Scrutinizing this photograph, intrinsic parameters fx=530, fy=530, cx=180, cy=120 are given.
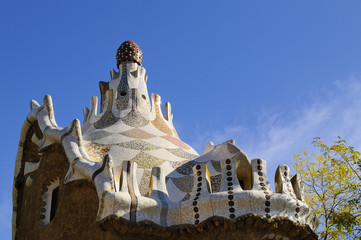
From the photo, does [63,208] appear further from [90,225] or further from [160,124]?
[160,124]

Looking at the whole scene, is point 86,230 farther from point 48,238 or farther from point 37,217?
point 37,217

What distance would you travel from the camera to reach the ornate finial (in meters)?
10.9

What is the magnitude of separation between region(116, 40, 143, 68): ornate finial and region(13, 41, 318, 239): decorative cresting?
392mm

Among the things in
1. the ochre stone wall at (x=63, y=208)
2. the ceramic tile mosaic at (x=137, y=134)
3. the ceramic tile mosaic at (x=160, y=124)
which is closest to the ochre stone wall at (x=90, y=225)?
the ochre stone wall at (x=63, y=208)

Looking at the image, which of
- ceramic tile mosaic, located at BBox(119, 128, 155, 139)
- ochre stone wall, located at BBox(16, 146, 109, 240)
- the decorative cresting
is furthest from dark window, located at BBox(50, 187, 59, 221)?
ceramic tile mosaic, located at BBox(119, 128, 155, 139)

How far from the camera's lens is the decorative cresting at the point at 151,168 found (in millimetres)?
6902

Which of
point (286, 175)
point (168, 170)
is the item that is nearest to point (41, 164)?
point (168, 170)

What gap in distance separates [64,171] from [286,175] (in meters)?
3.41

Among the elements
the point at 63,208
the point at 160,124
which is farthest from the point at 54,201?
the point at 160,124

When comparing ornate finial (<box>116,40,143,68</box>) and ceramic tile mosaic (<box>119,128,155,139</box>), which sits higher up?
ornate finial (<box>116,40,143,68</box>)

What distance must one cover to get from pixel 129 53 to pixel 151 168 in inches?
138

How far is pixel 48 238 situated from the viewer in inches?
308

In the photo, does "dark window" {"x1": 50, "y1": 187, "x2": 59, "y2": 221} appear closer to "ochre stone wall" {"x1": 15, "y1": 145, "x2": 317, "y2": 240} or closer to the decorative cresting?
"ochre stone wall" {"x1": 15, "y1": 145, "x2": 317, "y2": 240}

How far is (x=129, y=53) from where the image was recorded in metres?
11.0
